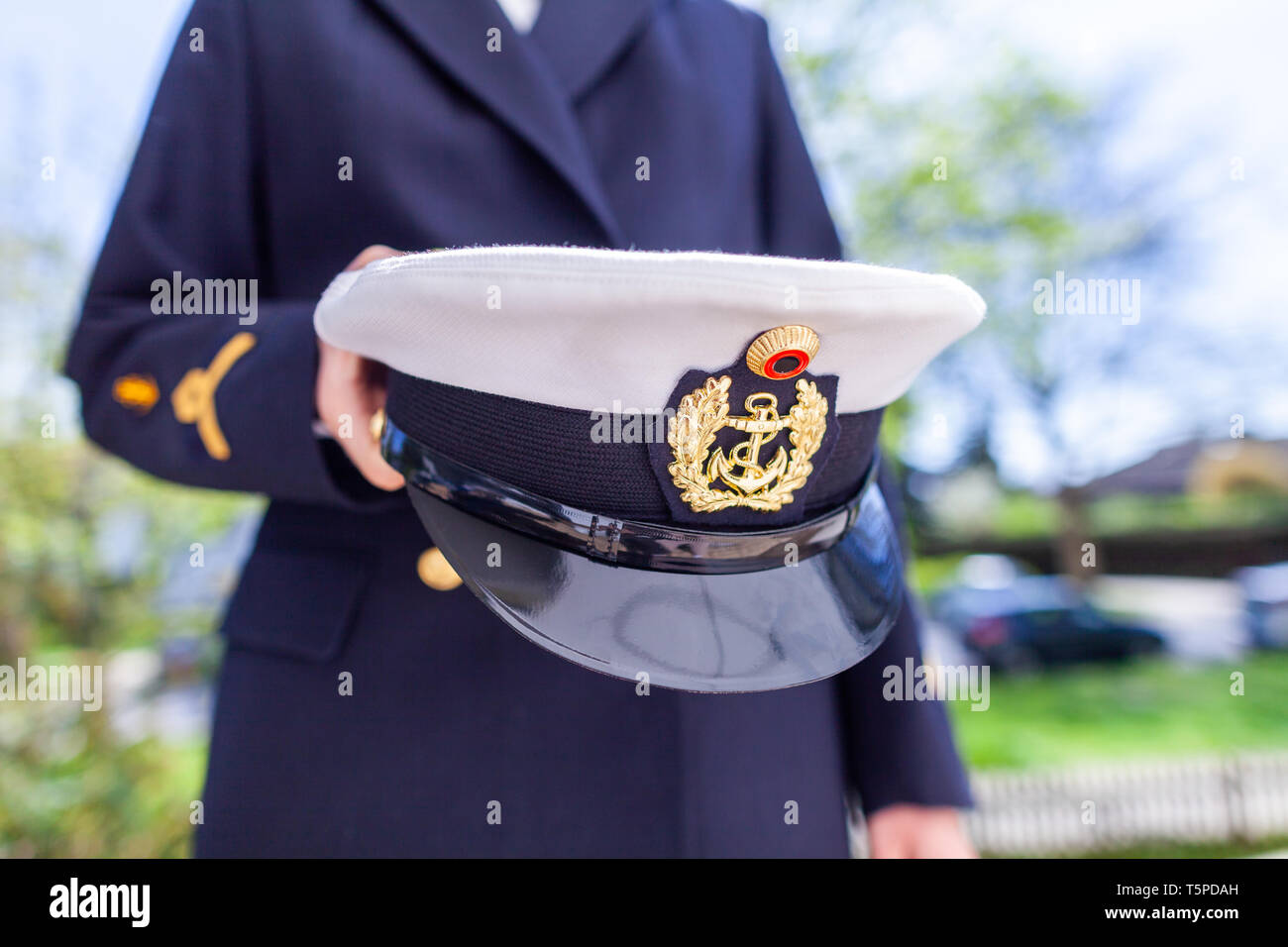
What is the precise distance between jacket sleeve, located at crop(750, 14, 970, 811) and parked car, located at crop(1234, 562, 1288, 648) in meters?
13.6

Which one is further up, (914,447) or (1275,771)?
(914,447)

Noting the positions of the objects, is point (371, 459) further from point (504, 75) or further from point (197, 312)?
point (504, 75)

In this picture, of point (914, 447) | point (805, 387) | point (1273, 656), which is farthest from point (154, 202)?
point (1273, 656)

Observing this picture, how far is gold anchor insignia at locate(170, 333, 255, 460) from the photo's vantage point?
83 cm

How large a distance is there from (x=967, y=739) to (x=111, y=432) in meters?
8.34

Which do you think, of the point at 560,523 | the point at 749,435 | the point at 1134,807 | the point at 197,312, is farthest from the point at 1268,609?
the point at 197,312

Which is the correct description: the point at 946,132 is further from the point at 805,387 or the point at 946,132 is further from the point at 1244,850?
the point at 805,387

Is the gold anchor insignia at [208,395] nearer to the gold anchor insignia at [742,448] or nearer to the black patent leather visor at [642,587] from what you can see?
the black patent leather visor at [642,587]

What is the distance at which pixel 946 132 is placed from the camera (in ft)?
20.1

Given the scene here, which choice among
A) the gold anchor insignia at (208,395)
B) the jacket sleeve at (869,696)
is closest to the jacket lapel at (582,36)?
the jacket sleeve at (869,696)

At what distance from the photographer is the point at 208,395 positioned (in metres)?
0.84

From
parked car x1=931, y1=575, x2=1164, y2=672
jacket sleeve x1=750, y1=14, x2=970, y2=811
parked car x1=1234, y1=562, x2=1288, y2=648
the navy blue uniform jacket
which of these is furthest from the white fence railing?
parked car x1=1234, y1=562, x2=1288, y2=648

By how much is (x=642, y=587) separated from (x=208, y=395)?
0.52 metres
